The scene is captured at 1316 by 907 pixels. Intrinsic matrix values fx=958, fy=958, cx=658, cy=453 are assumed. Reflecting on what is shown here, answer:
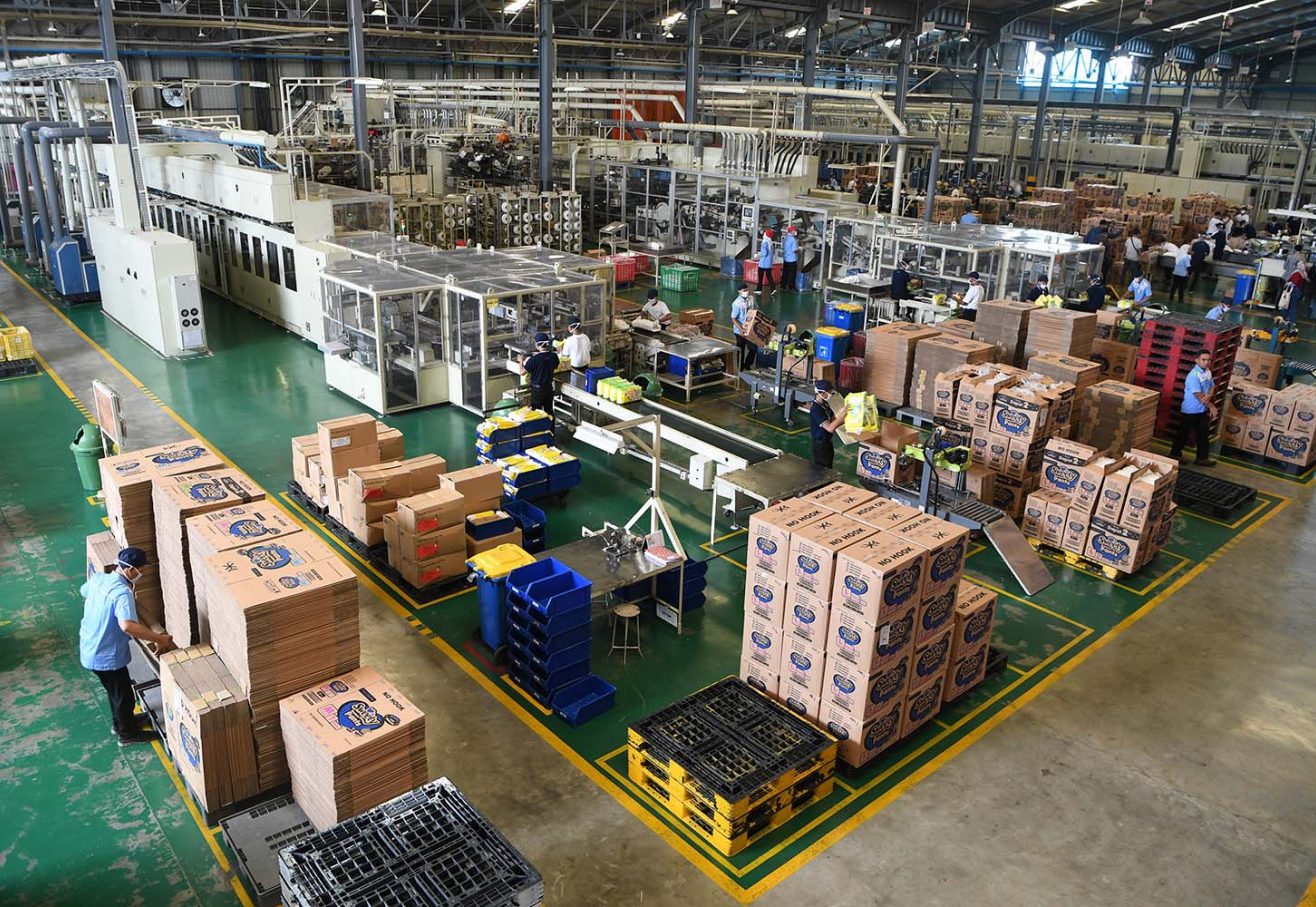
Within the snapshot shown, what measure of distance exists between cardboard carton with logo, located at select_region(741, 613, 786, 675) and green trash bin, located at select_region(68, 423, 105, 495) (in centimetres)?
791

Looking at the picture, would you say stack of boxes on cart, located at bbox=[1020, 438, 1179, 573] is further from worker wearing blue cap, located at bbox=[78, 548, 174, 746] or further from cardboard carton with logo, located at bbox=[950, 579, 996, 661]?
worker wearing blue cap, located at bbox=[78, 548, 174, 746]

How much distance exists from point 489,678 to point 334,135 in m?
20.9

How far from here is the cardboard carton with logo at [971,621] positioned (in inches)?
301

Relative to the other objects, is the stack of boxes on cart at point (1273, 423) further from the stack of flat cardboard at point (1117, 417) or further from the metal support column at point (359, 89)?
the metal support column at point (359, 89)

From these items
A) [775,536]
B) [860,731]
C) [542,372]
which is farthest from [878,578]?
[542,372]

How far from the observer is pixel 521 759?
23.2 feet

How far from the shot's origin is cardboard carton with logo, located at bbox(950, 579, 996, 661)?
7.63 meters

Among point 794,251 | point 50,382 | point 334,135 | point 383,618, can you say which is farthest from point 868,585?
point 334,135

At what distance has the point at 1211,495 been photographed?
11.9m

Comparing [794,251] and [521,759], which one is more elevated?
[794,251]

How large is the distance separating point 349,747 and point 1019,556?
23.4 feet

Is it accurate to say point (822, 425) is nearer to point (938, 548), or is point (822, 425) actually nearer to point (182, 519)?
point (938, 548)

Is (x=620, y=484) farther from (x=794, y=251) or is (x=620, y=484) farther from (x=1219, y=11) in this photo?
(x=1219, y=11)

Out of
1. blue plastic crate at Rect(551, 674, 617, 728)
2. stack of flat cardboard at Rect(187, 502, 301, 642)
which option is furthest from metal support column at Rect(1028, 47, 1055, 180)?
stack of flat cardboard at Rect(187, 502, 301, 642)
